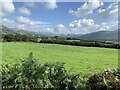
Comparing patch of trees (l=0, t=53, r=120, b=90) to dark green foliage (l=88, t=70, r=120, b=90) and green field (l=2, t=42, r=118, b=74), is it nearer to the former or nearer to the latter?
dark green foliage (l=88, t=70, r=120, b=90)

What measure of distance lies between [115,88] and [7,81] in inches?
134

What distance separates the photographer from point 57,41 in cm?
4994

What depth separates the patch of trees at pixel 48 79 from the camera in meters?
8.26

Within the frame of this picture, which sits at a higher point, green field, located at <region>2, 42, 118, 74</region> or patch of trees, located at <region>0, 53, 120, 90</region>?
patch of trees, located at <region>0, 53, 120, 90</region>

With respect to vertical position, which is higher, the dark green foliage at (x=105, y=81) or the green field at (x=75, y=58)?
the dark green foliage at (x=105, y=81)

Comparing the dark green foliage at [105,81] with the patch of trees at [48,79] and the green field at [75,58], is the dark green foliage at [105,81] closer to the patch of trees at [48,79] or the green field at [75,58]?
the patch of trees at [48,79]

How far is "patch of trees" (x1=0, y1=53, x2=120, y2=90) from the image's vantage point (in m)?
8.26

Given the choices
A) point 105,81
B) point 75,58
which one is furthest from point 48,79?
point 75,58

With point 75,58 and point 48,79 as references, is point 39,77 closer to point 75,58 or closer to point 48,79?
point 48,79

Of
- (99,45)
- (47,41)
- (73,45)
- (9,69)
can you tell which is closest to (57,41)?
(47,41)

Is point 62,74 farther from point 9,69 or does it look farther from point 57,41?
point 57,41

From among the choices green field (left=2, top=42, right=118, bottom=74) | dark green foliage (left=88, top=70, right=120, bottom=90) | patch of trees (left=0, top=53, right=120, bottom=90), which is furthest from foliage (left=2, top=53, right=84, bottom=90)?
green field (left=2, top=42, right=118, bottom=74)

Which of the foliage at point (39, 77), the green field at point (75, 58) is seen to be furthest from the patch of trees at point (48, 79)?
the green field at point (75, 58)

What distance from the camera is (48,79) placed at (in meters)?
8.45
